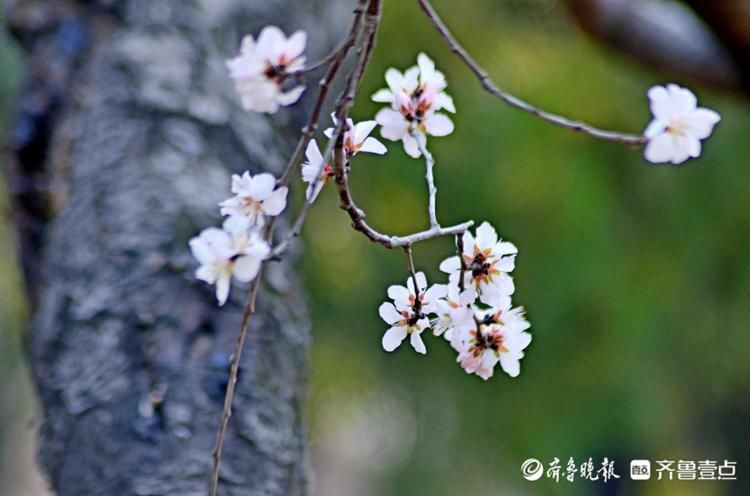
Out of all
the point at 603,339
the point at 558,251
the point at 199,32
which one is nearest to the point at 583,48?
the point at 558,251

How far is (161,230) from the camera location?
731mm

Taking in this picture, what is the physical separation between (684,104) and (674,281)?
1.68 meters

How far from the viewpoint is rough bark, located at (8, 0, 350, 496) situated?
61 cm

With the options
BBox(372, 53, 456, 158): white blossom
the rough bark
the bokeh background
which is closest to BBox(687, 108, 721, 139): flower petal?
BBox(372, 53, 456, 158): white blossom

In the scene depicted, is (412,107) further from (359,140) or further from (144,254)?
(144,254)

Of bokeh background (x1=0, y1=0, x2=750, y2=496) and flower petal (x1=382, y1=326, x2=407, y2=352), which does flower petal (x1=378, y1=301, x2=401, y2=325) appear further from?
bokeh background (x1=0, y1=0, x2=750, y2=496)

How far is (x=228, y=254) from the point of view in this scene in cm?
34

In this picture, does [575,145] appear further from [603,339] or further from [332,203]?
[332,203]

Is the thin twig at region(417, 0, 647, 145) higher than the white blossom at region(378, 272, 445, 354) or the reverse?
higher

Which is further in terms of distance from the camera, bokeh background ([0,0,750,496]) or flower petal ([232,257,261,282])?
bokeh background ([0,0,750,496])

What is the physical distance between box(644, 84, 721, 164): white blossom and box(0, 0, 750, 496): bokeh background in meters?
1.39

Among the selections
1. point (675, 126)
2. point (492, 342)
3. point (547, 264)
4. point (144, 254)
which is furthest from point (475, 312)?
point (547, 264)

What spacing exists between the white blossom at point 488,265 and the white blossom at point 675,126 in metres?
0.08

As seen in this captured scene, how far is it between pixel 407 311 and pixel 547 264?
1.45 meters
